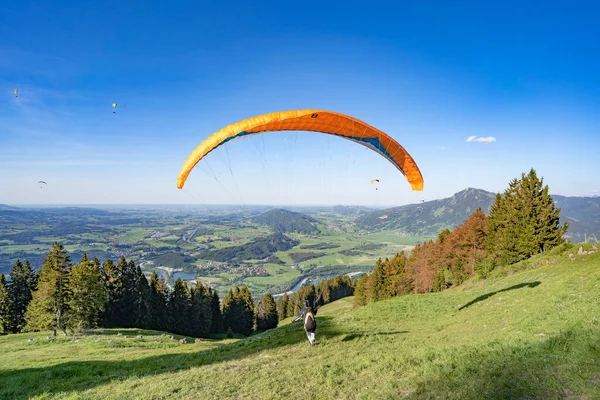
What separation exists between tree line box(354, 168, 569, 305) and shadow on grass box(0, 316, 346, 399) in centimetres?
2911

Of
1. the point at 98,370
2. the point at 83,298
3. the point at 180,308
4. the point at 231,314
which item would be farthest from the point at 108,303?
the point at 98,370

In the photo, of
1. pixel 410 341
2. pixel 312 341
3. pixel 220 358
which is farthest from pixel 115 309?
pixel 410 341

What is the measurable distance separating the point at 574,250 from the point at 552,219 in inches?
350

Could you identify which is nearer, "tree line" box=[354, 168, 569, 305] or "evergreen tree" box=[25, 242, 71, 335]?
"evergreen tree" box=[25, 242, 71, 335]

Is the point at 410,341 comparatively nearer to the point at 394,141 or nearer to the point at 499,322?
the point at 499,322

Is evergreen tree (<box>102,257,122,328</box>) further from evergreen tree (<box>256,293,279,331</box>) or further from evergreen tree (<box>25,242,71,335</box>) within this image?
evergreen tree (<box>256,293,279,331</box>)

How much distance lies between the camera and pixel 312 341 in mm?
14422

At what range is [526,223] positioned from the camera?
3528 cm

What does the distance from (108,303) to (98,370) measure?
1324 inches

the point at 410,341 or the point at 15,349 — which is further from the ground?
the point at 410,341

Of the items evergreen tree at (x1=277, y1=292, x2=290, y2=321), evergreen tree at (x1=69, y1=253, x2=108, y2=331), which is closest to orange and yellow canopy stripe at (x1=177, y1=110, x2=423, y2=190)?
evergreen tree at (x1=69, y1=253, x2=108, y2=331)

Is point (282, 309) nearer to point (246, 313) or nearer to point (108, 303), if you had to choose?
point (246, 313)

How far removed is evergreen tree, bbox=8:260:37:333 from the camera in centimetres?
4219

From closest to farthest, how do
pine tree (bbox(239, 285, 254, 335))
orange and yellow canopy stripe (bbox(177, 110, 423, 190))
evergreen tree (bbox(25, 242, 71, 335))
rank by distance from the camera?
orange and yellow canopy stripe (bbox(177, 110, 423, 190))
evergreen tree (bbox(25, 242, 71, 335))
pine tree (bbox(239, 285, 254, 335))
